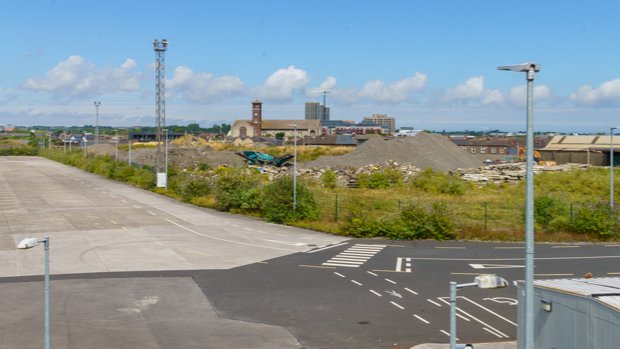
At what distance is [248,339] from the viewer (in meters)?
19.2

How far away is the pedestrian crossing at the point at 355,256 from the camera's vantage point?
30428 mm

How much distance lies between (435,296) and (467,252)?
996cm

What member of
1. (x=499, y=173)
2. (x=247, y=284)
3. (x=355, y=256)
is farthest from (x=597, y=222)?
(x=499, y=173)

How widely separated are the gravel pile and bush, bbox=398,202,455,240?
43.2 metres

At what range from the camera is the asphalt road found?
19750 millimetres

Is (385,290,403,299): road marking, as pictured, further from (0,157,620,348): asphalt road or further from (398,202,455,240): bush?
(398,202,455,240): bush

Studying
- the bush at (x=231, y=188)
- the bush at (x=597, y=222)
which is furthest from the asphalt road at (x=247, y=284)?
the bush at (x=231, y=188)

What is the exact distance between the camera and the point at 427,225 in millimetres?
37500

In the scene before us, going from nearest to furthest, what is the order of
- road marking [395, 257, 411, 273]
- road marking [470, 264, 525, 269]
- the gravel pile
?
road marking [395, 257, 411, 273]
road marking [470, 264, 525, 269]
the gravel pile

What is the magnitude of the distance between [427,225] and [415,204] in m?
2.72

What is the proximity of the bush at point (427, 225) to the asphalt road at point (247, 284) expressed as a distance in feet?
3.91

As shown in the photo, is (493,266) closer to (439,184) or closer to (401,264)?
(401,264)

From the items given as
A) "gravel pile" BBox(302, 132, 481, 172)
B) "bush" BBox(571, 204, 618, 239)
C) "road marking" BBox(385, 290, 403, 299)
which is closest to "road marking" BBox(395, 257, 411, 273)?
"road marking" BBox(385, 290, 403, 299)

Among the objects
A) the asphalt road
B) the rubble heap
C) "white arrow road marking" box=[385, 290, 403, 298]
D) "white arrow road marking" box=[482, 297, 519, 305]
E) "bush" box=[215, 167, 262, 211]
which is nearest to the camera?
the asphalt road
